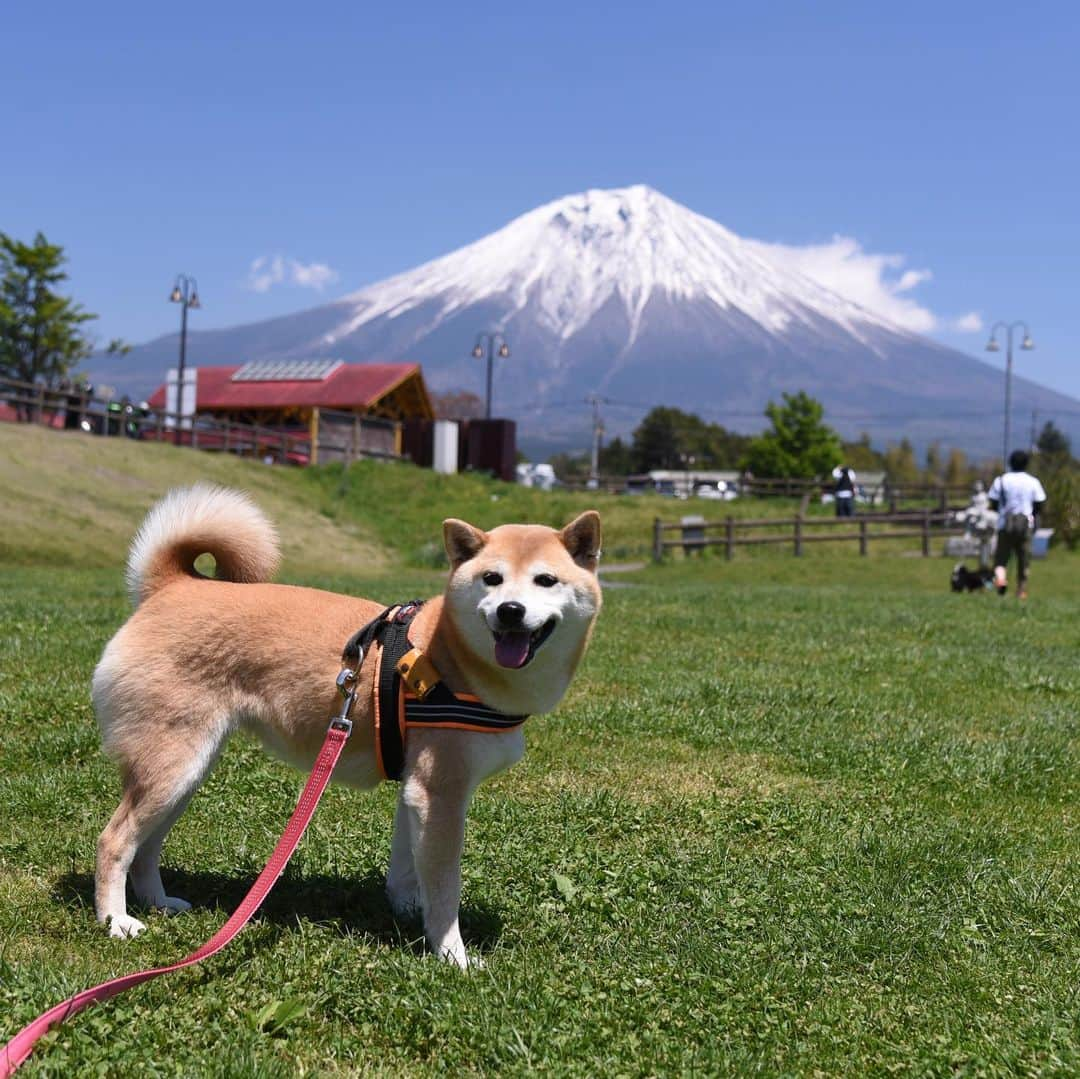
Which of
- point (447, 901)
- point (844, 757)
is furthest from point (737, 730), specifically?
point (447, 901)

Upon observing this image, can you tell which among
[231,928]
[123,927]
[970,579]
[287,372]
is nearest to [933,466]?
[287,372]

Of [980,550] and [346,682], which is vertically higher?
[346,682]

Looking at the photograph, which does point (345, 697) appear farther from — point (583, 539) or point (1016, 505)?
point (1016, 505)

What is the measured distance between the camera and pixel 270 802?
6121 millimetres

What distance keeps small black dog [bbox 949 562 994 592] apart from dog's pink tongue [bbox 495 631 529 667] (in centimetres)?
2059

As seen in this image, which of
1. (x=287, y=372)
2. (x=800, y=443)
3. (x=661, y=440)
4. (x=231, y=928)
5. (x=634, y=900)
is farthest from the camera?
(x=661, y=440)

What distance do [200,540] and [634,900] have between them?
2.35 meters

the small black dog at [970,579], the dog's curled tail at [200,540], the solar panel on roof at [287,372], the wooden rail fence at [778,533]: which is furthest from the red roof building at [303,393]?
the dog's curled tail at [200,540]

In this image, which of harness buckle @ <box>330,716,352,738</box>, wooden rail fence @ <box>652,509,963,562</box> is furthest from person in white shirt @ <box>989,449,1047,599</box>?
harness buckle @ <box>330,716,352,738</box>

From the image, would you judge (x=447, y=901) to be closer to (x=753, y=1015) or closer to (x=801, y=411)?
(x=753, y=1015)

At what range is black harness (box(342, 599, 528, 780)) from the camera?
439 cm

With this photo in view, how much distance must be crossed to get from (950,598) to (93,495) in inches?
861

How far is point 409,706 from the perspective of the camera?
4.42m

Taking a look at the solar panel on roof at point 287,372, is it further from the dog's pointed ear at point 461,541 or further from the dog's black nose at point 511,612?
the dog's black nose at point 511,612
